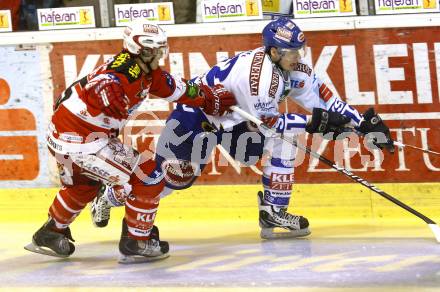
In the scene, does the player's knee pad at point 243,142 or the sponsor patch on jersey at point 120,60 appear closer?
the sponsor patch on jersey at point 120,60

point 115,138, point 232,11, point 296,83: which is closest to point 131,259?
point 115,138

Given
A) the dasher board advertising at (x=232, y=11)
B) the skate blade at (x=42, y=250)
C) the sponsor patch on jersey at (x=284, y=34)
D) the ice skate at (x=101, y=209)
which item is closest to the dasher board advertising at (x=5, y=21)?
the dasher board advertising at (x=232, y=11)

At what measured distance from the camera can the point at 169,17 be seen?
6973 millimetres

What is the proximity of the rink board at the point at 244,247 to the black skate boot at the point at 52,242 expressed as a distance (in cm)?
6

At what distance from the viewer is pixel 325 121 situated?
5543 mm

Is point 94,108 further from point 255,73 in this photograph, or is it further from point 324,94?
point 324,94

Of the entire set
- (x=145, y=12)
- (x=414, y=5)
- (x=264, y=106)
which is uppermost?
(x=145, y=12)

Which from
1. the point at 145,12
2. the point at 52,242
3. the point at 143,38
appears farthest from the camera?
the point at 145,12

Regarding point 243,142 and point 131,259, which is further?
point 243,142

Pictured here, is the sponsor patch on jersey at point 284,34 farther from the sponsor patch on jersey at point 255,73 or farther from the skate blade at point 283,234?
the skate blade at point 283,234

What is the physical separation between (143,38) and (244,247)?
1.53m

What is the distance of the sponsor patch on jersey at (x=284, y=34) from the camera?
5.70 meters

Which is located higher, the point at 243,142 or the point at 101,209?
the point at 243,142

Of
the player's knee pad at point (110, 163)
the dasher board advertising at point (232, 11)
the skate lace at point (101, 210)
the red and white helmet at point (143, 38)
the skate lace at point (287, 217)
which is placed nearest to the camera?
the red and white helmet at point (143, 38)
